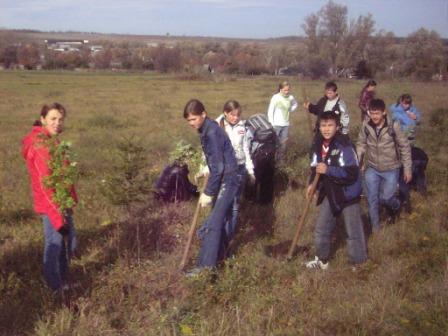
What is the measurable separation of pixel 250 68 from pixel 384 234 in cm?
7338

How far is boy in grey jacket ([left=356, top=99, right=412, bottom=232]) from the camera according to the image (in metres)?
5.99

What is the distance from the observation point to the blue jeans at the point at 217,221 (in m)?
4.95

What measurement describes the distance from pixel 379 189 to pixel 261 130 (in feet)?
6.55

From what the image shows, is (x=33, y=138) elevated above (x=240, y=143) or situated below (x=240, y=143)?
above

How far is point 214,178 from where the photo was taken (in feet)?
15.7

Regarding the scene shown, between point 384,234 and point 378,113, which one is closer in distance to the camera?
point 378,113

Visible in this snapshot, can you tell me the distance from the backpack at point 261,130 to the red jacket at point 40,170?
12.4ft

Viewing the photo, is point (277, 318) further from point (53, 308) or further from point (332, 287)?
point (53, 308)

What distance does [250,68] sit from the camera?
7781 cm

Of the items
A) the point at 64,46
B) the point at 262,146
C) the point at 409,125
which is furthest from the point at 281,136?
the point at 64,46

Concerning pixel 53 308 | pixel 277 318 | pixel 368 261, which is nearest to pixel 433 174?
pixel 368 261

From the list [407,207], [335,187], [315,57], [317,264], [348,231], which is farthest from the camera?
[315,57]

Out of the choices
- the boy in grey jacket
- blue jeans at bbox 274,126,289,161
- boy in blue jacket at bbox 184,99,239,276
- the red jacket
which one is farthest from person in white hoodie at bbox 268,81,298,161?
the red jacket

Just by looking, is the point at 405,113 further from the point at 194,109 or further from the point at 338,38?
the point at 338,38
